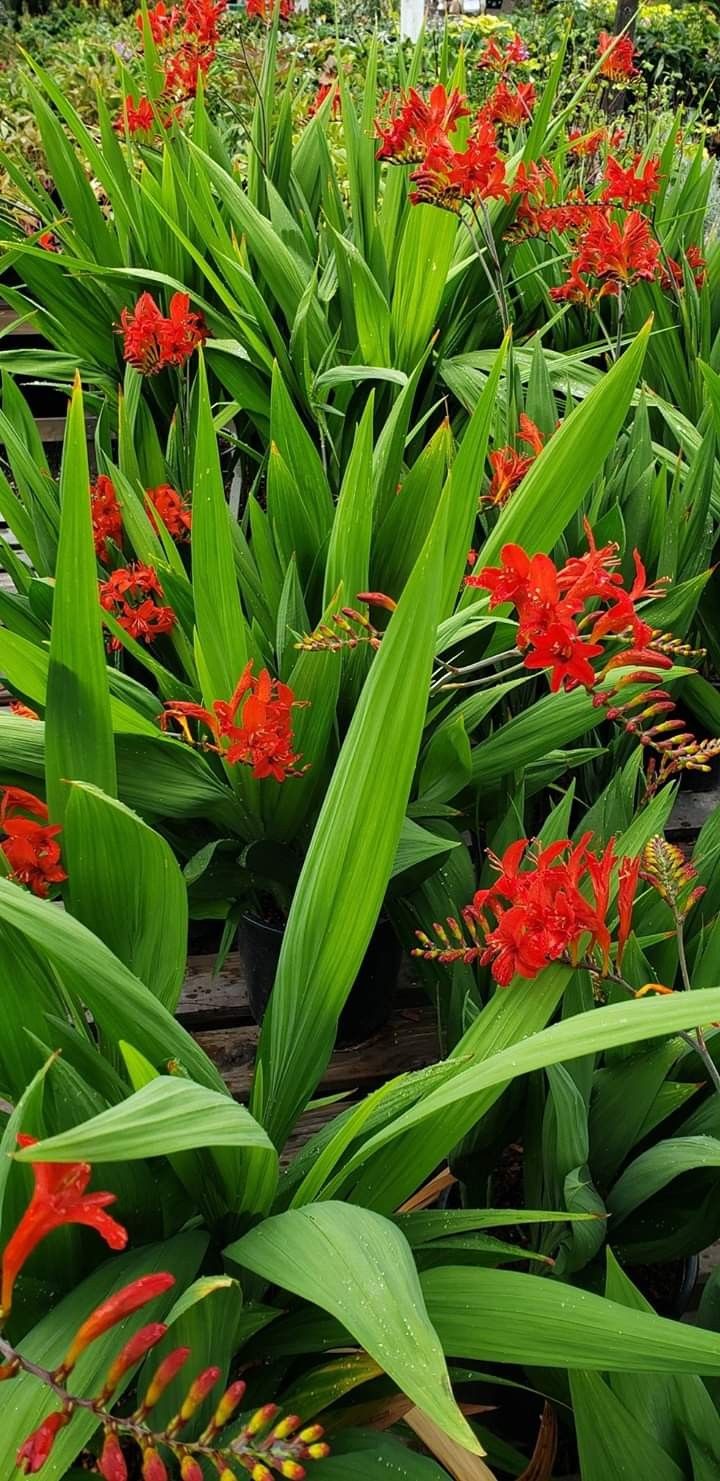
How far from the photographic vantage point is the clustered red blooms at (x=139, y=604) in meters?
1.00

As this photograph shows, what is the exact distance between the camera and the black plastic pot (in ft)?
3.13

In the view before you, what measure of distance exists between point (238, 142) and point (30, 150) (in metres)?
0.67

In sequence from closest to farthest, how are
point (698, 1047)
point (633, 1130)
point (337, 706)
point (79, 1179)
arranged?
point (79, 1179), point (698, 1047), point (633, 1130), point (337, 706)

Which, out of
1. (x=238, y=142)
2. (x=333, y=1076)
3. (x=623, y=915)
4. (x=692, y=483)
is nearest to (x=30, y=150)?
(x=238, y=142)

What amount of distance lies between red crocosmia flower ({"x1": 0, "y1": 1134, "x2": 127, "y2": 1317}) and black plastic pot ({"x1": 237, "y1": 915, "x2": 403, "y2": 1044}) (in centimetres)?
56

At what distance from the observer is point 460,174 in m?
1.17

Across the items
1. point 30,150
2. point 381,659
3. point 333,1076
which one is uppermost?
point 30,150

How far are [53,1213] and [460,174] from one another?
1.12m

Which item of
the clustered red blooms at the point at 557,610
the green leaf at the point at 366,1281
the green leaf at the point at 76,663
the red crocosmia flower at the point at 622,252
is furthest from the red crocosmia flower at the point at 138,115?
the green leaf at the point at 366,1281

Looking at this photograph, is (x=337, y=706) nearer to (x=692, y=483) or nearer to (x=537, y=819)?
(x=537, y=819)

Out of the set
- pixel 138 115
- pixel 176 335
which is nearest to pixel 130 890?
pixel 176 335

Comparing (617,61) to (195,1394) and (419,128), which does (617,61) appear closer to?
(419,128)

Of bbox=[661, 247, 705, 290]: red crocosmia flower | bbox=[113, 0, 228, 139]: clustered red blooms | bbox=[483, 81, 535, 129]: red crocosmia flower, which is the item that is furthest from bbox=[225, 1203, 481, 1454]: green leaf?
bbox=[113, 0, 228, 139]: clustered red blooms

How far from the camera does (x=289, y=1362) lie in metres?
0.60
